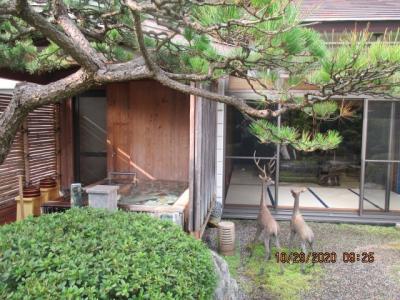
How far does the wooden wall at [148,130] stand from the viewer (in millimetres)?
5508

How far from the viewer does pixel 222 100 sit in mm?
1708

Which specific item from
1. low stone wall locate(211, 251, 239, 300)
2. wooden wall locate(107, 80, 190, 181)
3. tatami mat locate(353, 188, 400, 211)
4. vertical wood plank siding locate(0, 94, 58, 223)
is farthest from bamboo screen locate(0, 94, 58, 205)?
tatami mat locate(353, 188, 400, 211)

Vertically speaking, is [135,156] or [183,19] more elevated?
[183,19]

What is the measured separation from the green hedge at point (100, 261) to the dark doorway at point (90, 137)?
12.4 feet

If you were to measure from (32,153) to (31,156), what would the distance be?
0.05 metres

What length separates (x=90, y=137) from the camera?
614cm

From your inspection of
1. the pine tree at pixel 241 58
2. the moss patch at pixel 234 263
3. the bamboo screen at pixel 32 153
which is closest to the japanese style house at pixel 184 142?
the bamboo screen at pixel 32 153

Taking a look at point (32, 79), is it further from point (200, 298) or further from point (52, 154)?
point (200, 298)

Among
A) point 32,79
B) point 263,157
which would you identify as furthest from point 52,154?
point 263,157

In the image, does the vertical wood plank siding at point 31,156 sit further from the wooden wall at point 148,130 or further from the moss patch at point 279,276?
the moss patch at point 279,276

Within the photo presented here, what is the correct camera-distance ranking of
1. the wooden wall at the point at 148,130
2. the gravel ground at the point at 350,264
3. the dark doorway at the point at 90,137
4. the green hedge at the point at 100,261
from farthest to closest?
the dark doorway at the point at 90,137
the wooden wall at the point at 148,130
the gravel ground at the point at 350,264
the green hedge at the point at 100,261

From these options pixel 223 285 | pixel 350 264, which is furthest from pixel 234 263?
pixel 223 285

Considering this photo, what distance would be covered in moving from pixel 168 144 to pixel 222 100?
3896 mm

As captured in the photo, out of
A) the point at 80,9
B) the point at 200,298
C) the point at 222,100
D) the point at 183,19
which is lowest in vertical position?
the point at 200,298
